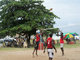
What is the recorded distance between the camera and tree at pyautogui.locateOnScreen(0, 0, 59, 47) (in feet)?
85.1

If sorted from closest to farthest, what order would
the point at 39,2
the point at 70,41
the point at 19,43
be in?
the point at 19,43 < the point at 39,2 < the point at 70,41

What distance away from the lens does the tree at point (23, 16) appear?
25.9 meters

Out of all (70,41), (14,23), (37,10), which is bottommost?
(70,41)

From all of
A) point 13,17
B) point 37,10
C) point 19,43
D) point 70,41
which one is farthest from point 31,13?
point 70,41

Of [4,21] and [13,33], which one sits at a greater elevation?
[4,21]

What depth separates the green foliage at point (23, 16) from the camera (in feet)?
85.1

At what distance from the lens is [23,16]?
2644 centimetres

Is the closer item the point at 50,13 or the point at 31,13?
the point at 31,13

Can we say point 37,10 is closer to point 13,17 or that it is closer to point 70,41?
Answer: point 13,17

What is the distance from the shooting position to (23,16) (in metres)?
26.4

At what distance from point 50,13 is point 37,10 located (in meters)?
3.31

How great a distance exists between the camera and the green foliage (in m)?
25.9

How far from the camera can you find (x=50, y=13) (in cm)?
2906

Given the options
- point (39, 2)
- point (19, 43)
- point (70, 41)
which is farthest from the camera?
point (70, 41)
